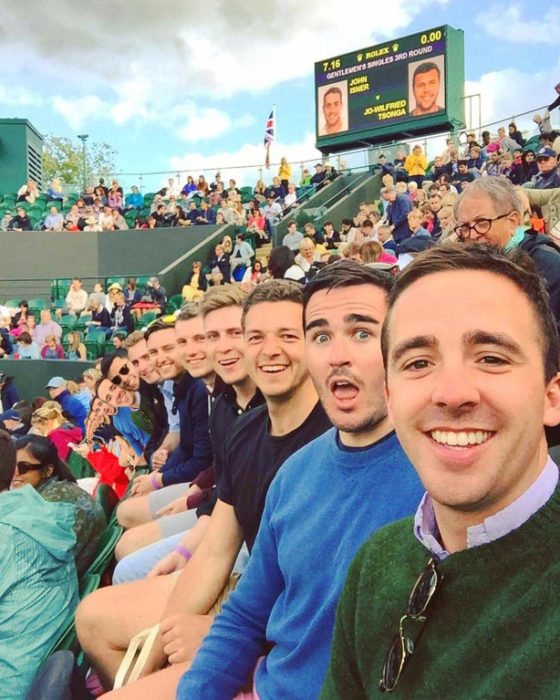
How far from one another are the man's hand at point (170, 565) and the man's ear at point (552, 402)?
1.99m

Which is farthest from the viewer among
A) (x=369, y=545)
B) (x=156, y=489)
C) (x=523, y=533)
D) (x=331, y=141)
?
(x=331, y=141)

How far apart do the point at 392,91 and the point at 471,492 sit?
21.6 meters

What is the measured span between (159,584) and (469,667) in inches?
70.3

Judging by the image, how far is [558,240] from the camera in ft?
10.4

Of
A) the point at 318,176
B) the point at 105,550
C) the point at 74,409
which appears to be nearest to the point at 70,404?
the point at 74,409

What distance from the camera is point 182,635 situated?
2020mm

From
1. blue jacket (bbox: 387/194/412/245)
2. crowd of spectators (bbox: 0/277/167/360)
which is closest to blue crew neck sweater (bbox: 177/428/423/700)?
blue jacket (bbox: 387/194/412/245)

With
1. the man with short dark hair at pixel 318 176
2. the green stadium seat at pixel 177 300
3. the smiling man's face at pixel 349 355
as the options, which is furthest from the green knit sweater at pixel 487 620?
the man with short dark hair at pixel 318 176

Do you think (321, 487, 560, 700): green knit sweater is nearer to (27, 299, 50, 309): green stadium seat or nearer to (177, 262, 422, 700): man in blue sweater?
(177, 262, 422, 700): man in blue sweater

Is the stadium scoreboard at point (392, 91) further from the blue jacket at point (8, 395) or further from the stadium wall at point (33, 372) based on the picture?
the blue jacket at point (8, 395)

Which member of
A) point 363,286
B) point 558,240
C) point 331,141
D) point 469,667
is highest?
point 331,141

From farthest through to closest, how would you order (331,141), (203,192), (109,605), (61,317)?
(331,141) → (203,192) → (61,317) → (109,605)

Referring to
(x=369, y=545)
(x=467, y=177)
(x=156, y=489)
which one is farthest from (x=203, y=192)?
(x=369, y=545)

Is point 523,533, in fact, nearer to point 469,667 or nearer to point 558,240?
point 469,667
